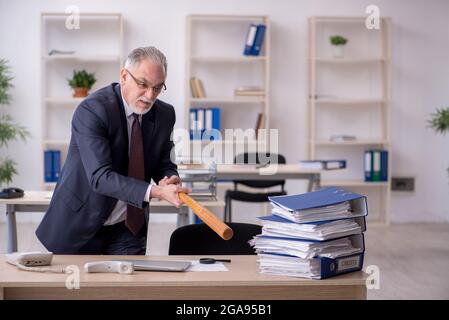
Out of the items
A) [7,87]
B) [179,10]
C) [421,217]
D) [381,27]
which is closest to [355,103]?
[381,27]

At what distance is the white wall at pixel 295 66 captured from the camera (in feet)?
23.4

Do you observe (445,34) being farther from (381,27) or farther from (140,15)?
(140,15)

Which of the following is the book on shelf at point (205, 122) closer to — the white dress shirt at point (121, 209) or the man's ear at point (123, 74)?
the white dress shirt at point (121, 209)

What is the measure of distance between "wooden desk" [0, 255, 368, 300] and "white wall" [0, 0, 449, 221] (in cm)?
510

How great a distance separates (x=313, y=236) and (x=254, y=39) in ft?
16.4

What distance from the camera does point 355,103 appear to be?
24.4 feet

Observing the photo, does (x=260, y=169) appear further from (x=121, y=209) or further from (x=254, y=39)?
(x=121, y=209)

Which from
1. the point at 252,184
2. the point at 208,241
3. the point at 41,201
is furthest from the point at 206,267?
the point at 252,184

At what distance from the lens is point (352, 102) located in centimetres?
729

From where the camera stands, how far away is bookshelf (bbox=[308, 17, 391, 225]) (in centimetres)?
733

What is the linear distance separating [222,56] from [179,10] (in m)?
0.64

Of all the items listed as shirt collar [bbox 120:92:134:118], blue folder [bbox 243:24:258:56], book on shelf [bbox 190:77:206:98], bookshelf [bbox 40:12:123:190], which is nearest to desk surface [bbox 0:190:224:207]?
shirt collar [bbox 120:92:134:118]

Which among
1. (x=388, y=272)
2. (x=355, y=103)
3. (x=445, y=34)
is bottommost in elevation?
(x=388, y=272)

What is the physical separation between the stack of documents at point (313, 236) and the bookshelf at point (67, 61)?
5065 mm
